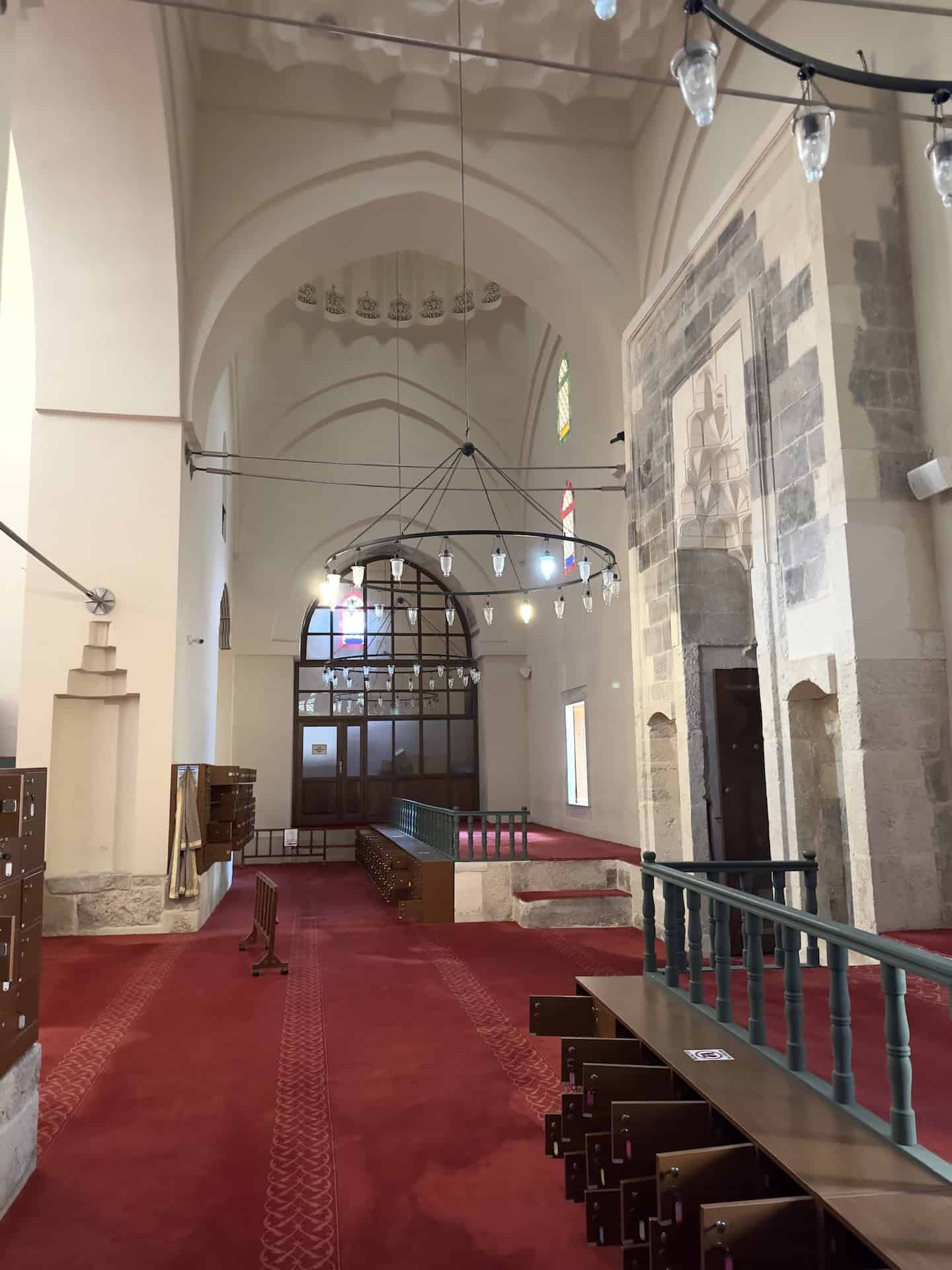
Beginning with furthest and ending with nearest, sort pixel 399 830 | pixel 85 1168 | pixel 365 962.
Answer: pixel 399 830 → pixel 365 962 → pixel 85 1168

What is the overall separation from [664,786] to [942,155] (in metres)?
5.82

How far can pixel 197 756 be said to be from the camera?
9.80m

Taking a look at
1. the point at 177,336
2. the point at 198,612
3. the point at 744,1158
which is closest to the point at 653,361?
the point at 177,336

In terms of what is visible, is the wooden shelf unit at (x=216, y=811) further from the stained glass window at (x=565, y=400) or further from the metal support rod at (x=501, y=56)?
the stained glass window at (x=565, y=400)

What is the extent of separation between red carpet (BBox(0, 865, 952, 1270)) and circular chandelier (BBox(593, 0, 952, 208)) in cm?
284

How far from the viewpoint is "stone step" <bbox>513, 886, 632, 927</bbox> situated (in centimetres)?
840

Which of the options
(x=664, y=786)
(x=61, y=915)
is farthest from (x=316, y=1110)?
(x=61, y=915)

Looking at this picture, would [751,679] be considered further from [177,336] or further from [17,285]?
[17,285]

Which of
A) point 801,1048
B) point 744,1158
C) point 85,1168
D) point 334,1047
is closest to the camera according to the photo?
point 744,1158

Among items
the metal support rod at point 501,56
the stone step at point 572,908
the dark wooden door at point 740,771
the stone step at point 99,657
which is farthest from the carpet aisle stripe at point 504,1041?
the metal support rod at point 501,56

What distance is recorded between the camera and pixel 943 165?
2637 millimetres

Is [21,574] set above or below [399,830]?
above

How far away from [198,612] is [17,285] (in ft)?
12.7

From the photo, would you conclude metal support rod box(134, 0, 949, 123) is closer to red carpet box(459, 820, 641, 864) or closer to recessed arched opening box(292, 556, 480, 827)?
red carpet box(459, 820, 641, 864)
